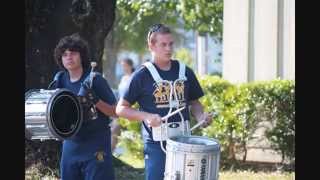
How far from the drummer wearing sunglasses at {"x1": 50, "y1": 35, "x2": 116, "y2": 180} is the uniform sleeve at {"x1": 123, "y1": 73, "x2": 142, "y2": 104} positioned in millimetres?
204

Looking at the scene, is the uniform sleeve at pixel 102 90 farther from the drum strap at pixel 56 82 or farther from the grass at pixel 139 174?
the grass at pixel 139 174

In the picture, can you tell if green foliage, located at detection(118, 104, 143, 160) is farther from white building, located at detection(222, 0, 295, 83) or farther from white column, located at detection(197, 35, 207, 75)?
white column, located at detection(197, 35, 207, 75)

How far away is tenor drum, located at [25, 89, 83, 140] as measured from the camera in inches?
150

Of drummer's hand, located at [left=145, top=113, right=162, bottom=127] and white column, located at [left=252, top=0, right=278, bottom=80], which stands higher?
white column, located at [left=252, top=0, right=278, bottom=80]

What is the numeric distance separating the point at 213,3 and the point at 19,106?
2475 millimetres

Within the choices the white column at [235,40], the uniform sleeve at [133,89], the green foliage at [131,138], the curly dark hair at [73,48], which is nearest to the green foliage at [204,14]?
the white column at [235,40]

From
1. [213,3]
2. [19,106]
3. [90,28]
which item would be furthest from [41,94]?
[213,3]

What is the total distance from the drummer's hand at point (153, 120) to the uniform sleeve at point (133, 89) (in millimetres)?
171

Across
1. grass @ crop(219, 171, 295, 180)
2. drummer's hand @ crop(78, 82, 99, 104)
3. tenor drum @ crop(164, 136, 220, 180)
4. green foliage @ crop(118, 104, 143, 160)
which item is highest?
drummer's hand @ crop(78, 82, 99, 104)

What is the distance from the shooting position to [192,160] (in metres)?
3.52

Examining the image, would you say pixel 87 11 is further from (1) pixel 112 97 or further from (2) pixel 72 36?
(1) pixel 112 97

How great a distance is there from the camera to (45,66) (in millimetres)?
4301

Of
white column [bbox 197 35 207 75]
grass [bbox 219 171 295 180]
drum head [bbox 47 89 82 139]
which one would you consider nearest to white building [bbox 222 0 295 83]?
grass [bbox 219 171 295 180]

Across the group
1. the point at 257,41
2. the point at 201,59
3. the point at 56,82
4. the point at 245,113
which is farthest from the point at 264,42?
the point at 201,59
